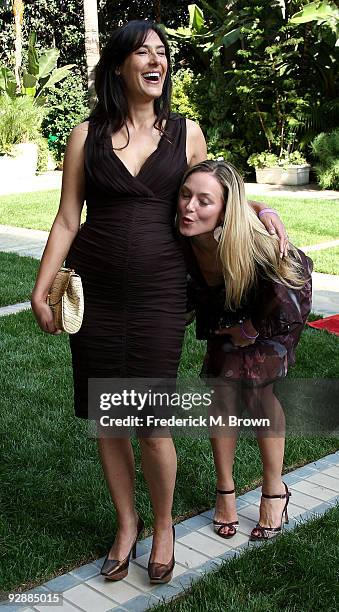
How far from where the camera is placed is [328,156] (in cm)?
1377

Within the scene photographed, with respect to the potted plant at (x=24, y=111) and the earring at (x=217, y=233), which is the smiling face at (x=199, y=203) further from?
the potted plant at (x=24, y=111)

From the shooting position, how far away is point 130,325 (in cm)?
249

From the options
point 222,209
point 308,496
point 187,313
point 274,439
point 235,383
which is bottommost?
point 308,496

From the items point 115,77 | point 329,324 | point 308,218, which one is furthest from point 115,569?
point 308,218

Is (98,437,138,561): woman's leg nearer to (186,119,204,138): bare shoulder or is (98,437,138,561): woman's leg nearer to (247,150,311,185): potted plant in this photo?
(186,119,204,138): bare shoulder

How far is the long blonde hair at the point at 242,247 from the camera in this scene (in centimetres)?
254

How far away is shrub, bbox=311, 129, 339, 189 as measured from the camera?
1362cm

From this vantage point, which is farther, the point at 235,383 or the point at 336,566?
the point at 235,383

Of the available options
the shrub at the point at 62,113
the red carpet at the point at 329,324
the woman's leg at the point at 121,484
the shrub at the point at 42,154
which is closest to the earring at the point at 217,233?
the woman's leg at the point at 121,484

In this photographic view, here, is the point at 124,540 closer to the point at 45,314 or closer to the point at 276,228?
the point at 45,314

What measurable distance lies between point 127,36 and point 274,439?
5.08ft

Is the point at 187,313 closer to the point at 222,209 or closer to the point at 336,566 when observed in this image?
the point at 222,209

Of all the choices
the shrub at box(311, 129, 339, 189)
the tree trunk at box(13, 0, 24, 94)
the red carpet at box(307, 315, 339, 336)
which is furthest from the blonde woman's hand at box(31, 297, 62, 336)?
the tree trunk at box(13, 0, 24, 94)

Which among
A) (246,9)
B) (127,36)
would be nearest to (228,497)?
(127,36)
